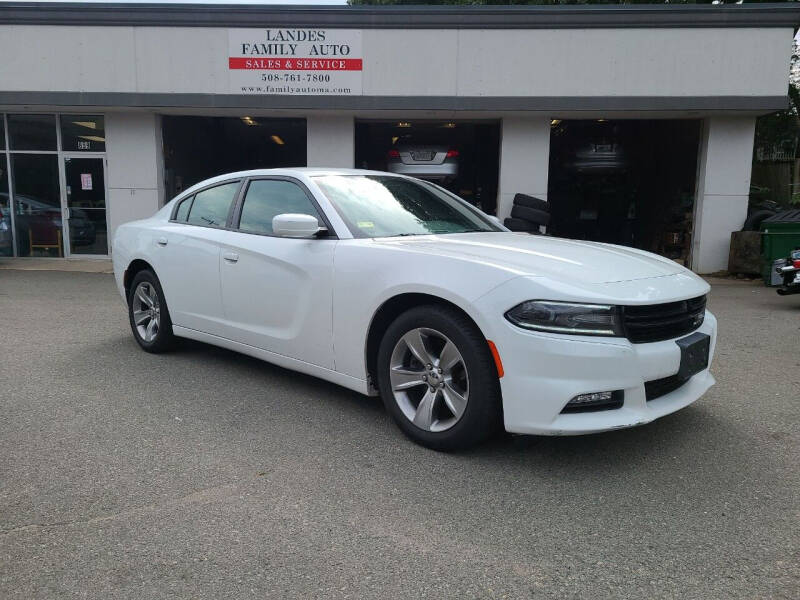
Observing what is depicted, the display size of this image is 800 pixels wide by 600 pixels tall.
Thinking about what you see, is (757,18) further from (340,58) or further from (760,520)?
(760,520)

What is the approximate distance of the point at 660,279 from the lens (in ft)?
11.7

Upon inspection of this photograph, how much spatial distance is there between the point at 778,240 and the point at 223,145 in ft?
48.4

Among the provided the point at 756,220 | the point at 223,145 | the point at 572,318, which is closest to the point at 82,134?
the point at 223,145

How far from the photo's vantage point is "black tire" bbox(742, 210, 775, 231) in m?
12.6

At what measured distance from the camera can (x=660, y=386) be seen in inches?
133

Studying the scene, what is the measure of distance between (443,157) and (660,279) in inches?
377

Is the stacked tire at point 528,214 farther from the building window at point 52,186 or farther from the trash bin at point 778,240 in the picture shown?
the building window at point 52,186

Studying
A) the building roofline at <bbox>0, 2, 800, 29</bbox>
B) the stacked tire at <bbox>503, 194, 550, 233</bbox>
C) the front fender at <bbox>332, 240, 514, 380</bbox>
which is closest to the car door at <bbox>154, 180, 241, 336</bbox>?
the front fender at <bbox>332, 240, 514, 380</bbox>

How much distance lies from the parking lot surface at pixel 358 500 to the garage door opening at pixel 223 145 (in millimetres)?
11054

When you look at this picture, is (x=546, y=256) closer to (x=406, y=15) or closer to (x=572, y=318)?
(x=572, y=318)

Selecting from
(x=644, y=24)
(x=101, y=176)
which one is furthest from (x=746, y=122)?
(x=101, y=176)

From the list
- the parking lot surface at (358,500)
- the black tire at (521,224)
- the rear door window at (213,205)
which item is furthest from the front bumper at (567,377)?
the black tire at (521,224)

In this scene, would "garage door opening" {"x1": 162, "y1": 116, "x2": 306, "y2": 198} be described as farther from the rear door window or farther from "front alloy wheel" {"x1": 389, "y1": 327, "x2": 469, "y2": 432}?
"front alloy wheel" {"x1": 389, "y1": 327, "x2": 469, "y2": 432}

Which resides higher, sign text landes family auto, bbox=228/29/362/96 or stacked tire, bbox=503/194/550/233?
sign text landes family auto, bbox=228/29/362/96
